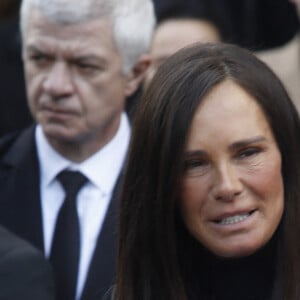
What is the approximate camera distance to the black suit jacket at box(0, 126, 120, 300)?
4172mm

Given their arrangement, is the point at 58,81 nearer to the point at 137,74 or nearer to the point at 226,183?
the point at 137,74

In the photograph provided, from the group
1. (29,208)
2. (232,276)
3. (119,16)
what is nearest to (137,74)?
(119,16)

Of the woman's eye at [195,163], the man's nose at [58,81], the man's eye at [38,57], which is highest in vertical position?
the woman's eye at [195,163]

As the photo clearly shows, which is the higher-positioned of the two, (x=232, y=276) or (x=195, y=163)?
(x=195, y=163)

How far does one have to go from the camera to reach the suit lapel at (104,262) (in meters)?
4.13

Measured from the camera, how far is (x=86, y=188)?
4.41 meters

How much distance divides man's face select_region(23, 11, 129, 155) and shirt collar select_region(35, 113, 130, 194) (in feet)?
0.12

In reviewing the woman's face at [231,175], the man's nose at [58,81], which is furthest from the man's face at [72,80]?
the woman's face at [231,175]

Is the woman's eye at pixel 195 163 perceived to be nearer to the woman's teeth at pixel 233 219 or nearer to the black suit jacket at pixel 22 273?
the woman's teeth at pixel 233 219

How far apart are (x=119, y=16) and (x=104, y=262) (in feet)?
3.09

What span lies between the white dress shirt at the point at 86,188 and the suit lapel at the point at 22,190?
2 centimetres

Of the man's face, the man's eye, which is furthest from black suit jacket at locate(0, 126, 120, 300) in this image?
the man's eye

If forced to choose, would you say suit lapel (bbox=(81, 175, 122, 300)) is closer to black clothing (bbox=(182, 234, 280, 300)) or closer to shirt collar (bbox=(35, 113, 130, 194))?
shirt collar (bbox=(35, 113, 130, 194))

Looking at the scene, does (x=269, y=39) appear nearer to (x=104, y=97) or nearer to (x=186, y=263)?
(x=104, y=97)
